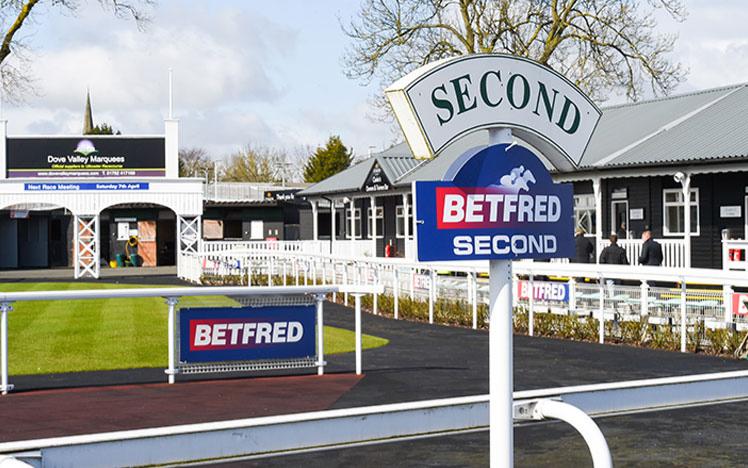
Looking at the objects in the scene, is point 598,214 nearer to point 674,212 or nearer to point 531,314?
point 674,212

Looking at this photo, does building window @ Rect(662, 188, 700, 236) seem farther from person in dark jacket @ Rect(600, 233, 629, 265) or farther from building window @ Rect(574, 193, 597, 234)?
person in dark jacket @ Rect(600, 233, 629, 265)

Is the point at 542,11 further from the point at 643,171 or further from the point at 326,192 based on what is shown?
the point at 643,171

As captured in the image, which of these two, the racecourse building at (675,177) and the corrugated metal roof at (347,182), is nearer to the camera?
the racecourse building at (675,177)

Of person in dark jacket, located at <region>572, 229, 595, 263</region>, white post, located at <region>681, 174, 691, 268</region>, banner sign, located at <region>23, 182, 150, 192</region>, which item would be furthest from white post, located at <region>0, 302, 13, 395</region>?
banner sign, located at <region>23, 182, 150, 192</region>

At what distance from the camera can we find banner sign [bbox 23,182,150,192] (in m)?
41.4

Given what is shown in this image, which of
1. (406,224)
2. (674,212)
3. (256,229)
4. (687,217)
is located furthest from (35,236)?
(687,217)

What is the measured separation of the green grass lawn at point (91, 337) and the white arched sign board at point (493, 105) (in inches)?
380

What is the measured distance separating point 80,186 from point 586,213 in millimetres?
20375

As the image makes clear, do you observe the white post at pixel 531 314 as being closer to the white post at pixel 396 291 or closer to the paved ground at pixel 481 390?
the paved ground at pixel 481 390

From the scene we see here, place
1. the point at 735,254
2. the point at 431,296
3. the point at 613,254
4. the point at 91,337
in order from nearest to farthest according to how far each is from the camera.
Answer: the point at 91,337 < the point at 431,296 < the point at 613,254 < the point at 735,254

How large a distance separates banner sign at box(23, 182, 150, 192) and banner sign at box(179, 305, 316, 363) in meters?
30.3

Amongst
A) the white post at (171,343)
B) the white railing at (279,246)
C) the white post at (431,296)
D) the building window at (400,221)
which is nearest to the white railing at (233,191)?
the white railing at (279,246)

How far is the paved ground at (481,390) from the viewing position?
25.7 ft

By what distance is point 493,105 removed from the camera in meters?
4.86
